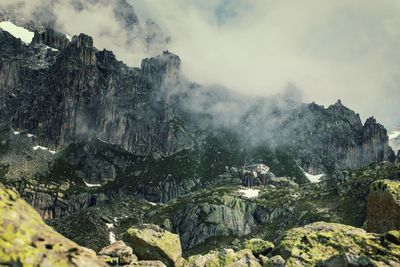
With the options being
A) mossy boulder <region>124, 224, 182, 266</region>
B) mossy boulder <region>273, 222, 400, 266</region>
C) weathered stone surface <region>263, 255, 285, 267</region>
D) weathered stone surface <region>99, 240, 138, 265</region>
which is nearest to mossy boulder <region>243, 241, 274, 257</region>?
mossy boulder <region>273, 222, 400, 266</region>

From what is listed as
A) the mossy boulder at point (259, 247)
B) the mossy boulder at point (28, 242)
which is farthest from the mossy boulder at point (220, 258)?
the mossy boulder at point (28, 242)

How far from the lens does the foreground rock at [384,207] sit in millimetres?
38438

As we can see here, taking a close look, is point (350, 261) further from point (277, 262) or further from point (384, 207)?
point (384, 207)

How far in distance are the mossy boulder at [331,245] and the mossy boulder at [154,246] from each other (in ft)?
43.9

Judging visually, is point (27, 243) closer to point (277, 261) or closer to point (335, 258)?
point (335, 258)

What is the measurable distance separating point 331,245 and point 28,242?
22.0 metres

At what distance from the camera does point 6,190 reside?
64.5 ft

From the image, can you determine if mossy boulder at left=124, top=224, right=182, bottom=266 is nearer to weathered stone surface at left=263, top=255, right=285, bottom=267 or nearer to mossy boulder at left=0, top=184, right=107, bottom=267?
weathered stone surface at left=263, top=255, right=285, bottom=267

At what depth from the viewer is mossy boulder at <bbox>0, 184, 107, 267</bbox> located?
1742 centimetres

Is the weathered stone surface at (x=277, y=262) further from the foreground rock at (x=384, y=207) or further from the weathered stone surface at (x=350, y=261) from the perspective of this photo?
the foreground rock at (x=384, y=207)

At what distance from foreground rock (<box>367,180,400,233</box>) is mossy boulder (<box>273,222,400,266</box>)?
5.41 metres

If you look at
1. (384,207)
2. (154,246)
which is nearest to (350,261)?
(384,207)

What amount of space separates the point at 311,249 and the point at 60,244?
63.5 ft

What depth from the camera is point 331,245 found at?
33.2m
